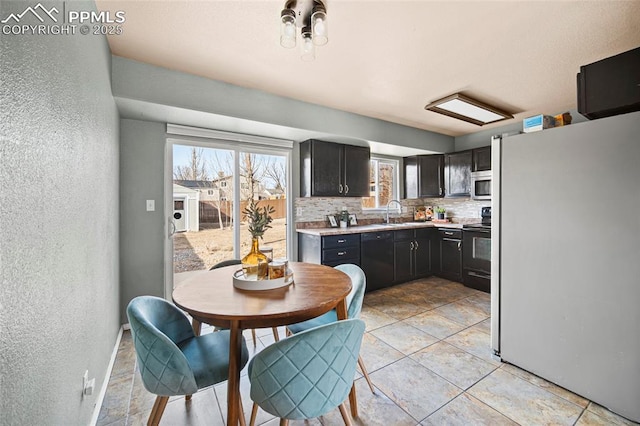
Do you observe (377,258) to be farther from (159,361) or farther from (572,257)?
(159,361)

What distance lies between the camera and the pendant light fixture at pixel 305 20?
152cm

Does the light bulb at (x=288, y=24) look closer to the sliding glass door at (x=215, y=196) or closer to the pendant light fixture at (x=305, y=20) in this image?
the pendant light fixture at (x=305, y=20)

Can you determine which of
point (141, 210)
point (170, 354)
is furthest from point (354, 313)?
point (141, 210)

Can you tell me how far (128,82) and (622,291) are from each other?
370cm

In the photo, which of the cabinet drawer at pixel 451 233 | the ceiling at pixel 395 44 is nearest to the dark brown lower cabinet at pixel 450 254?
the cabinet drawer at pixel 451 233

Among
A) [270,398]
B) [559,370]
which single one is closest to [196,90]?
[270,398]

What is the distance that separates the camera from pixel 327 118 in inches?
133

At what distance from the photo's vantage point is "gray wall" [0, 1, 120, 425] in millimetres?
720

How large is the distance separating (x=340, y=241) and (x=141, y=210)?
7.39 feet

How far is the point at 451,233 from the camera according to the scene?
14.3 feet

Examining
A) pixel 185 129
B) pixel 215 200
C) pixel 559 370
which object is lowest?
pixel 559 370

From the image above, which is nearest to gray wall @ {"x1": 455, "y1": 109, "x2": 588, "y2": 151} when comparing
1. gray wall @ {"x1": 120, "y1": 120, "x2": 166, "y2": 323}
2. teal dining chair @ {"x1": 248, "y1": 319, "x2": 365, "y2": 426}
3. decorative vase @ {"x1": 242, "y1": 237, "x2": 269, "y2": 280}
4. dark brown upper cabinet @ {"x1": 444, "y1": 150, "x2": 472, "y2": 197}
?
dark brown upper cabinet @ {"x1": 444, "y1": 150, "x2": 472, "y2": 197}

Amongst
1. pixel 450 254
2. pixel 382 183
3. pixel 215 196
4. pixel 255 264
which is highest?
pixel 382 183

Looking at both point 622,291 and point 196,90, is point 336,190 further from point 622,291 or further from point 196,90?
point 622,291
